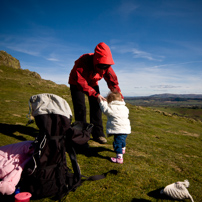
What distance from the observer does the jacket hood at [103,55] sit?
461 centimetres

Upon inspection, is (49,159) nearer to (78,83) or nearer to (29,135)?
(78,83)

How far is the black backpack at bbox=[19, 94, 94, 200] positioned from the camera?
2.72 m

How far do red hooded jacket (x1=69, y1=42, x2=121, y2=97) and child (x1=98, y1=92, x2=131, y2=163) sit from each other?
637 mm

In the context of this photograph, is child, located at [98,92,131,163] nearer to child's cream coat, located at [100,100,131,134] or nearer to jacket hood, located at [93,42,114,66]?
child's cream coat, located at [100,100,131,134]

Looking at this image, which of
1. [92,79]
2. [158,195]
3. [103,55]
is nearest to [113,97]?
[92,79]

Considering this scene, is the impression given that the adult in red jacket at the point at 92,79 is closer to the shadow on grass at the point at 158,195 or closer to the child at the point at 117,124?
the child at the point at 117,124

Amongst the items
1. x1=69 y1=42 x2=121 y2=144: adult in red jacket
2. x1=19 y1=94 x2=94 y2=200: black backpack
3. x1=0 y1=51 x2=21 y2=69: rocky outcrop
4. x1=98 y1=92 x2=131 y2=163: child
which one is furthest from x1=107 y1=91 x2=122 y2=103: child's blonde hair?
x1=0 y1=51 x2=21 y2=69: rocky outcrop

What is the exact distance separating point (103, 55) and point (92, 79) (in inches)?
39.9

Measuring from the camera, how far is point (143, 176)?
3736 mm

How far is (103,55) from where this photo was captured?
4.62 meters

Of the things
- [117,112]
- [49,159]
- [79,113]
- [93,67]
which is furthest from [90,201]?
[93,67]

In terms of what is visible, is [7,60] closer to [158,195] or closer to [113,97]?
[113,97]

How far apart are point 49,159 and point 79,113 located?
2.41 metres

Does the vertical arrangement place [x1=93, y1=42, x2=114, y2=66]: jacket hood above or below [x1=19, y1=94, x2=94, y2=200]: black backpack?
above
